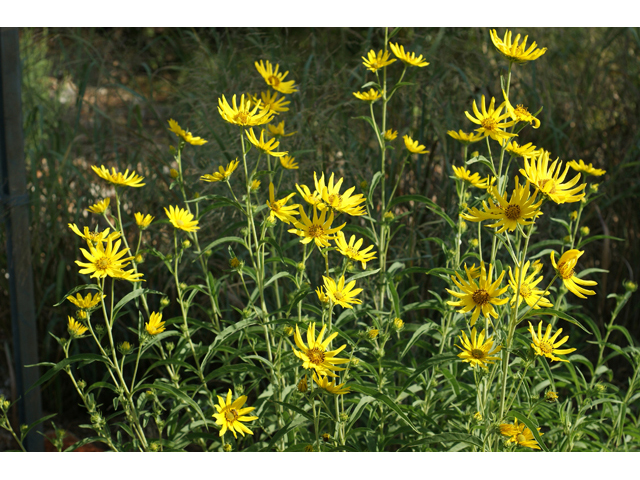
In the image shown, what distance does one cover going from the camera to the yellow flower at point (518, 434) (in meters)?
1.25

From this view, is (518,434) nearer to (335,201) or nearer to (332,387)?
(332,387)

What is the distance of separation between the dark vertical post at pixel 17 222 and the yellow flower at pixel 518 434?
1.47 meters

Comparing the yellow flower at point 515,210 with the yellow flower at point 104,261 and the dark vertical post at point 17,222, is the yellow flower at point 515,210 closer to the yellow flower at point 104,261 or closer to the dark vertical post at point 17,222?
the yellow flower at point 104,261

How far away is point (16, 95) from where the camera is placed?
6.14ft

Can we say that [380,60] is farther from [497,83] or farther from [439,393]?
[497,83]

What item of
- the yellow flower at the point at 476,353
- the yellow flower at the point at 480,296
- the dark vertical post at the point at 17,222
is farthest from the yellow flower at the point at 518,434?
the dark vertical post at the point at 17,222

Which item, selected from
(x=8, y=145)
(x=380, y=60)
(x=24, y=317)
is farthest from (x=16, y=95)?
(x=380, y=60)

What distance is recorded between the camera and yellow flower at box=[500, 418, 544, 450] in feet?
4.11

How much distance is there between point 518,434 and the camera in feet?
4.47

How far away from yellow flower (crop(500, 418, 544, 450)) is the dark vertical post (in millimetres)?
1475

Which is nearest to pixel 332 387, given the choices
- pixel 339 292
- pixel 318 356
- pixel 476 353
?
pixel 318 356

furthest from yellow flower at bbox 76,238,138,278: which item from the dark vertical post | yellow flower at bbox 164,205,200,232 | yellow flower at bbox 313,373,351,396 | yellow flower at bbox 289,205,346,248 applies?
the dark vertical post

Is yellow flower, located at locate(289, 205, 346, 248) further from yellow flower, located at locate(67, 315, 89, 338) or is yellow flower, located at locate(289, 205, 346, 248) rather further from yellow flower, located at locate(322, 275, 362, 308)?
yellow flower, located at locate(67, 315, 89, 338)

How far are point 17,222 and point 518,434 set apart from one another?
5.26 ft
